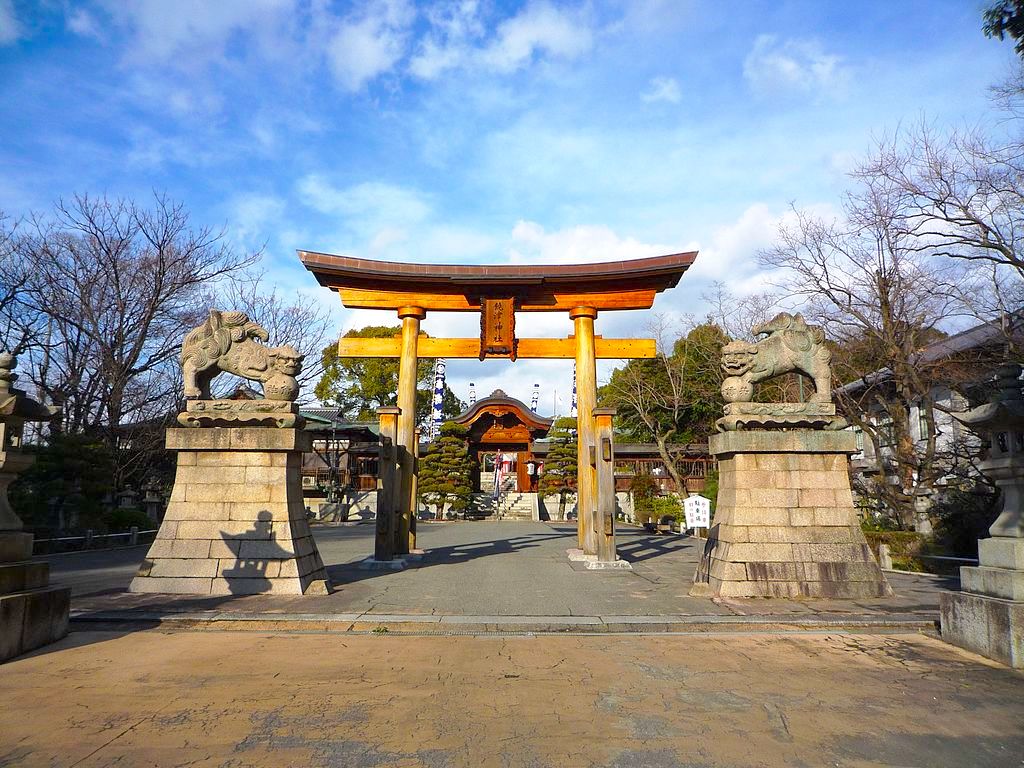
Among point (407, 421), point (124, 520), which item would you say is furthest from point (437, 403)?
point (407, 421)

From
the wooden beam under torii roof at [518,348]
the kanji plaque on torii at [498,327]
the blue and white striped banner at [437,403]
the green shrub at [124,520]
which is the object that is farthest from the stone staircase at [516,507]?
the kanji plaque on torii at [498,327]

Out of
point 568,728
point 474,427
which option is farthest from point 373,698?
point 474,427

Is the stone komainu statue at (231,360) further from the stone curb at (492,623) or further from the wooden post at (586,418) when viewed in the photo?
the wooden post at (586,418)

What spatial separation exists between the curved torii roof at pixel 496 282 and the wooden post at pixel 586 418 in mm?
677

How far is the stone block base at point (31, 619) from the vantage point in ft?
18.3

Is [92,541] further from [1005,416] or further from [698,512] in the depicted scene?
[1005,416]

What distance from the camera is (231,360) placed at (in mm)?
9328

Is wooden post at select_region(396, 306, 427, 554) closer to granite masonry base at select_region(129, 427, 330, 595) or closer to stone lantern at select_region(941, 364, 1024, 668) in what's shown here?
granite masonry base at select_region(129, 427, 330, 595)

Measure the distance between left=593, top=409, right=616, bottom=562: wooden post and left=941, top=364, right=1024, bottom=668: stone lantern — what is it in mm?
6117

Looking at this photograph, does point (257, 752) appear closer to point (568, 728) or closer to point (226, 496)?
point (568, 728)

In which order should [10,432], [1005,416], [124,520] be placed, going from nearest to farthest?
[1005,416], [10,432], [124,520]

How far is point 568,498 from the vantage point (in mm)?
33812

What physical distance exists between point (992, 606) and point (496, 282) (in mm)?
10340

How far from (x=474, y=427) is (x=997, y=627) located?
33.2 m
